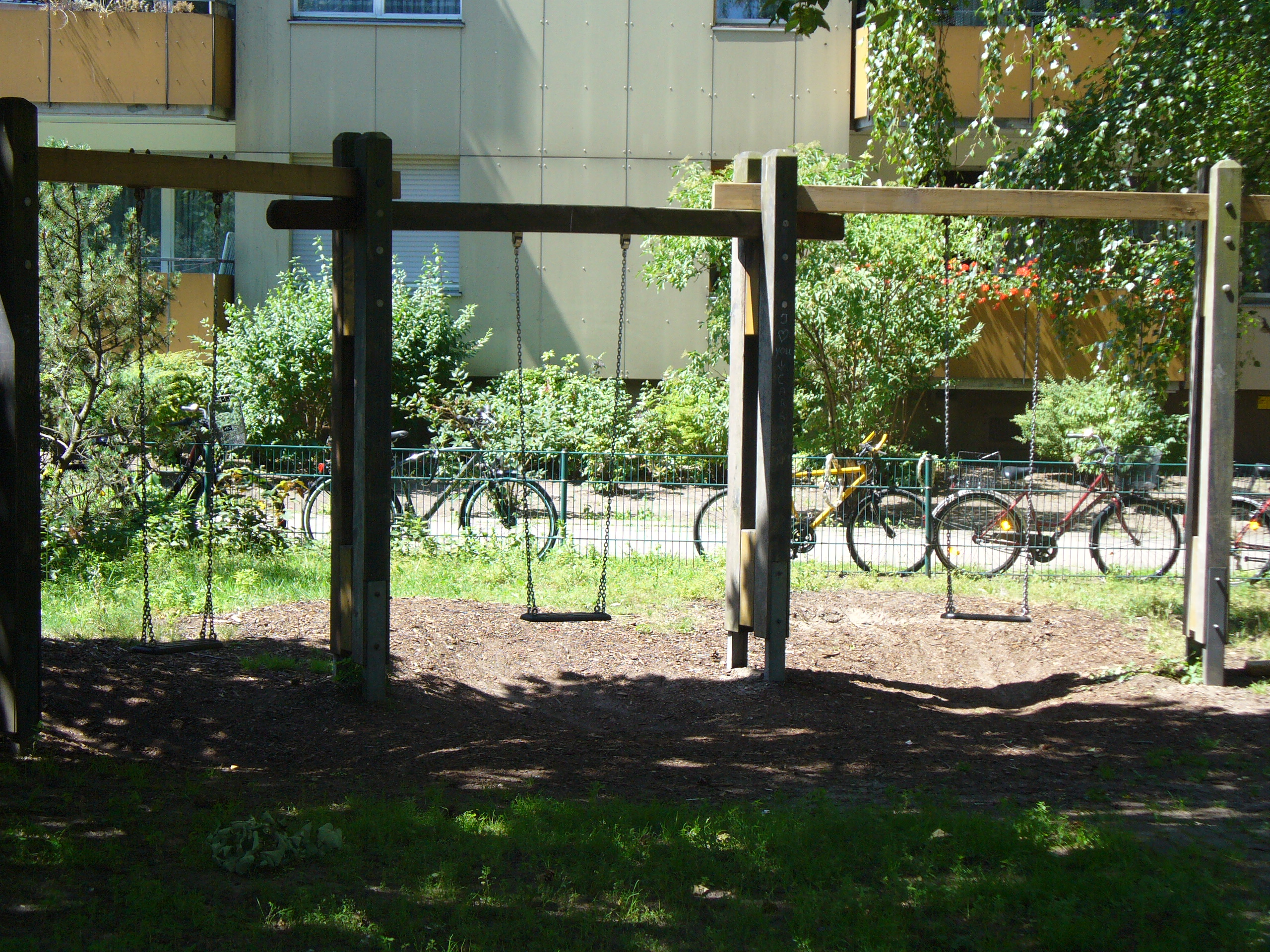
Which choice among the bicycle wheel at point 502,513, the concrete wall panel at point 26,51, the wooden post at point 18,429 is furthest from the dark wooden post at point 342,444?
the concrete wall panel at point 26,51

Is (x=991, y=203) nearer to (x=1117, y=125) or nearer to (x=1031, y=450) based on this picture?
(x=1031, y=450)

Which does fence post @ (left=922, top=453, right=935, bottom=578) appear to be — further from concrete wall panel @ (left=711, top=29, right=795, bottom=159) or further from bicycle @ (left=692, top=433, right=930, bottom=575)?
concrete wall panel @ (left=711, top=29, right=795, bottom=159)

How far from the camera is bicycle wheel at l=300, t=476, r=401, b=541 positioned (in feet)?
33.3

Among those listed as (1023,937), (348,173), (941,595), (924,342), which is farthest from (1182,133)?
(1023,937)

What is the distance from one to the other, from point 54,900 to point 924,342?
1133 centimetres

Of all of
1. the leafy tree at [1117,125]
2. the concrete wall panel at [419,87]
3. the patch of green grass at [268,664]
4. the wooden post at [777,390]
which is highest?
the concrete wall panel at [419,87]

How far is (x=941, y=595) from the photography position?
29.0ft

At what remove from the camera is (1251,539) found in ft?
31.7

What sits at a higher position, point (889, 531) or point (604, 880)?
point (889, 531)

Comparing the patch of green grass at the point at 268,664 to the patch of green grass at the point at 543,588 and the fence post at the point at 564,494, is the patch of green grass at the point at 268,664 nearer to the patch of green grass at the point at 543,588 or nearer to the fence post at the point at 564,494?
the patch of green grass at the point at 543,588

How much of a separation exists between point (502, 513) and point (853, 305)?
15.7 feet

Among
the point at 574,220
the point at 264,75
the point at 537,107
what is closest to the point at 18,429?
the point at 574,220

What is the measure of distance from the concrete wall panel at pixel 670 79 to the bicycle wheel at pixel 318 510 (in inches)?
313

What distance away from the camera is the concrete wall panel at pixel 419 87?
16.2 metres
